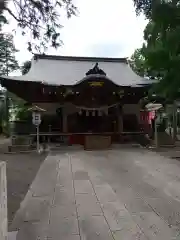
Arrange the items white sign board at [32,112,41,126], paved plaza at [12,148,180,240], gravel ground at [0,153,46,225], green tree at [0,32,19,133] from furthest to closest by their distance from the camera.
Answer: green tree at [0,32,19,133] < white sign board at [32,112,41,126] < gravel ground at [0,153,46,225] < paved plaza at [12,148,180,240]

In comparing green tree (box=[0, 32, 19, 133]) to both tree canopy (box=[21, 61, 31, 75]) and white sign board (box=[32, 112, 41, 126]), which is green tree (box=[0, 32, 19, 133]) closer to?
tree canopy (box=[21, 61, 31, 75])

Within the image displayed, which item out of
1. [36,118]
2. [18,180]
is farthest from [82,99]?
[18,180]

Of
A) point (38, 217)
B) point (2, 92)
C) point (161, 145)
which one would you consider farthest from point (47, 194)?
point (2, 92)

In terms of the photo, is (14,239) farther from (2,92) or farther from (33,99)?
(2,92)

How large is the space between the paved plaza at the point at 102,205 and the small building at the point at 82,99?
658 cm

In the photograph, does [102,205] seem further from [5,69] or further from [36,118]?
[5,69]

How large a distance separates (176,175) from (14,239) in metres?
4.99

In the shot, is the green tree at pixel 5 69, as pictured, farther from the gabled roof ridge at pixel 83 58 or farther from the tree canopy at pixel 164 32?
the tree canopy at pixel 164 32

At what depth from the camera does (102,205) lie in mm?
4535

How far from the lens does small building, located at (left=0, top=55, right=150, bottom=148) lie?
1454 cm

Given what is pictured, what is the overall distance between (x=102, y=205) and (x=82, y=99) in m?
10.8

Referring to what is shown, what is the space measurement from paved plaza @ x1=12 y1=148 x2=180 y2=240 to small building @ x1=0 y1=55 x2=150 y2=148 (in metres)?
6.58

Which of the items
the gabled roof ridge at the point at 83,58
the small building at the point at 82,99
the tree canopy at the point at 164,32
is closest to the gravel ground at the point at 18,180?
the tree canopy at the point at 164,32

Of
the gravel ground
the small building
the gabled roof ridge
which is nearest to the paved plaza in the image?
the gravel ground
